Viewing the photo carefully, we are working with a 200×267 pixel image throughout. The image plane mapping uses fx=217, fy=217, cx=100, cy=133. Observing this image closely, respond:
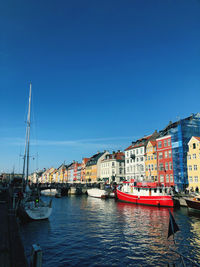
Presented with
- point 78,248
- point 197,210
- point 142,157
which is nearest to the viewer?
point 78,248

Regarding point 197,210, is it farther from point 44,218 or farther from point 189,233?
point 44,218

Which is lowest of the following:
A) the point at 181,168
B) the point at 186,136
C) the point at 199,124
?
the point at 181,168

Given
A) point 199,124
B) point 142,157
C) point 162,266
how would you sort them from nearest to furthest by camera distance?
point 162,266, point 199,124, point 142,157

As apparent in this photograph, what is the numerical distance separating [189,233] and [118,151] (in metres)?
90.7

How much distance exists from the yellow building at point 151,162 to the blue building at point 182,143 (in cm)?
1046

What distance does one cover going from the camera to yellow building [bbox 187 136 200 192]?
188 ft

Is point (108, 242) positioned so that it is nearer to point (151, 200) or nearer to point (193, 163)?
point (151, 200)

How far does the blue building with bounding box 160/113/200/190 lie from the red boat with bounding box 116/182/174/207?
14.9 m

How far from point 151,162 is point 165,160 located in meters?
7.74

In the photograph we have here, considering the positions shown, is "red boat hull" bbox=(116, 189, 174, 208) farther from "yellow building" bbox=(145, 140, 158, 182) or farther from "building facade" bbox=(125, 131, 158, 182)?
"building facade" bbox=(125, 131, 158, 182)

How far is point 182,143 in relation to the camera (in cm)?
6303

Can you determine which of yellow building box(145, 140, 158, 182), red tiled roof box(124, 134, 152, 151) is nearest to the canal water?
yellow building box(145, 140, 158, 182)

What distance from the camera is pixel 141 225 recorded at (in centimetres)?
2730

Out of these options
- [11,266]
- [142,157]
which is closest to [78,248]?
[11,266]
